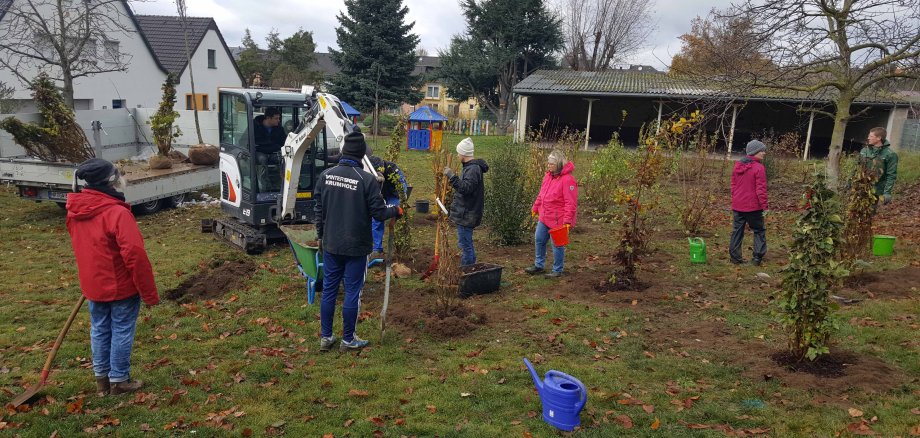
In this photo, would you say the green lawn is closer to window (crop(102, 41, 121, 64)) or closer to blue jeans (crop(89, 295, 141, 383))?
blue jeans (crop(89, 295, 141, 383))

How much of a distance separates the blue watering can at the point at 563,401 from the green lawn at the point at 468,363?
85 millimetres

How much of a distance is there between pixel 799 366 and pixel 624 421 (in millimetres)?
1832

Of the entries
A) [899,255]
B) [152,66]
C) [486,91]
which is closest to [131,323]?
[899,255]

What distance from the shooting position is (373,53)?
3198 cm

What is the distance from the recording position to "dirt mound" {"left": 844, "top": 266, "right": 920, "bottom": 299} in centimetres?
701

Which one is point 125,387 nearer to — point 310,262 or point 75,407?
point 75,407

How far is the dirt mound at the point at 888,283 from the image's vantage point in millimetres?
7012

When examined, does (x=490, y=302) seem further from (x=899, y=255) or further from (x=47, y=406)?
(x=899, y=255)

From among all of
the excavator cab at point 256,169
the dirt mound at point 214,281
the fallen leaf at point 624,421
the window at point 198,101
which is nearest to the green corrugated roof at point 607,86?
the window at point 198,101

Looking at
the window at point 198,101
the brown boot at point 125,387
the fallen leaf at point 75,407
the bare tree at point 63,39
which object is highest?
the bare tree at point 63,39

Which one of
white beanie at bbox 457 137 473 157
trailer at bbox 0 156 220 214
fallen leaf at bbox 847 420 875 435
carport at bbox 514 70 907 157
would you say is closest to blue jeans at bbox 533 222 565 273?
white beanie at bbox 457 137 473 157

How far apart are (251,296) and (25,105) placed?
699 inches

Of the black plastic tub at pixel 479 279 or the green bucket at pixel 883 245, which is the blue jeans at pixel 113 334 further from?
the green bucket at pixel 883 245

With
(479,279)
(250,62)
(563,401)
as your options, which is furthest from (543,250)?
(250,62)
